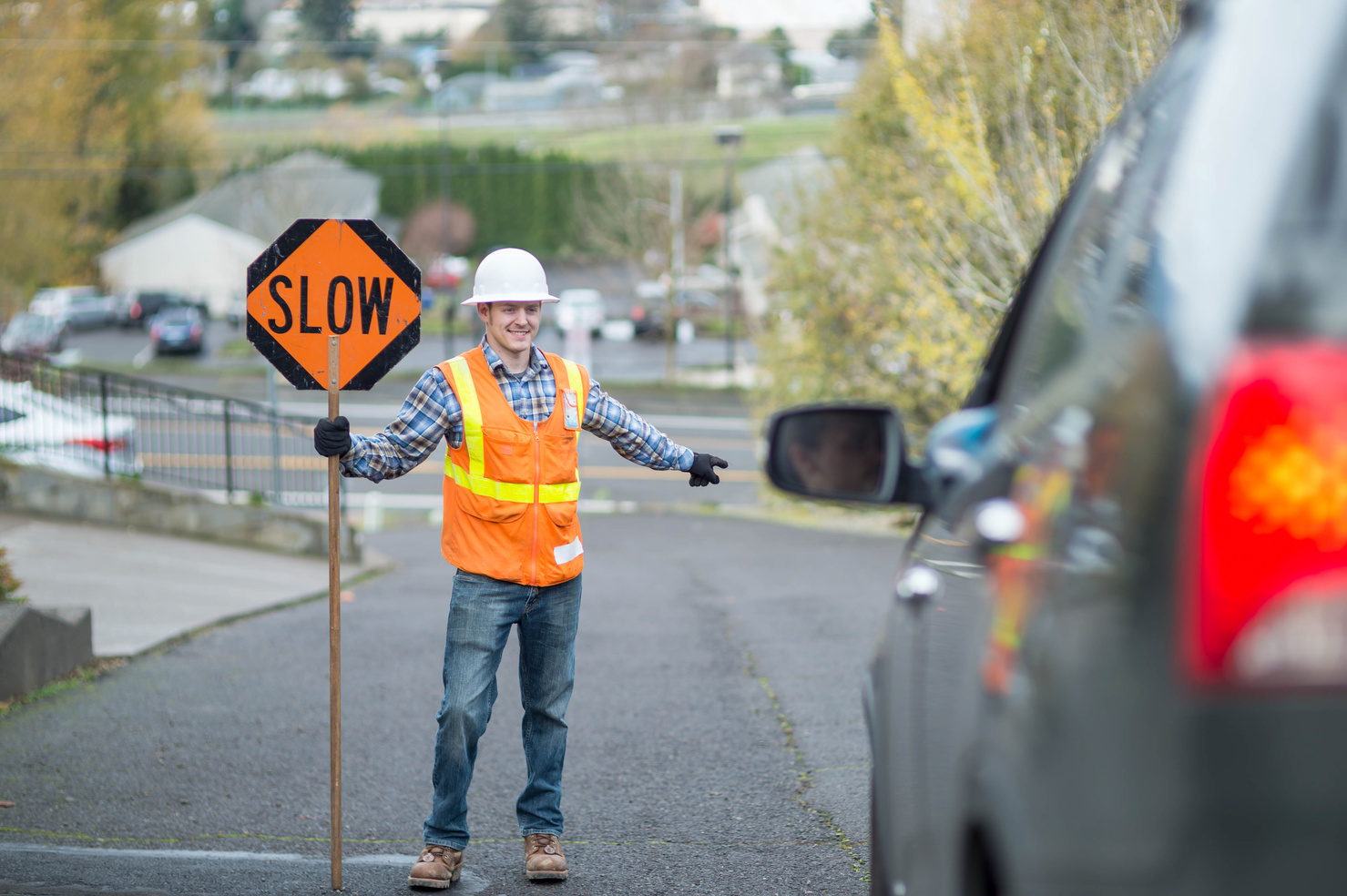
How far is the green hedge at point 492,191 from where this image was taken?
77000 millimetres

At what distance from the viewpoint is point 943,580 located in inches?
89.7

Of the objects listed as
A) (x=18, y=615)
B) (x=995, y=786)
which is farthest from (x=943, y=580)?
(x=18, y=615)

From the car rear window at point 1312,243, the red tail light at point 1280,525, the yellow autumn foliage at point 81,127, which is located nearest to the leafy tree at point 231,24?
the yellow autumn foliage at point 81,127

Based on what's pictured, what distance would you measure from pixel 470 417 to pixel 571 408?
367 millimetres

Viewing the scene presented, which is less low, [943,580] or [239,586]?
[943,580]

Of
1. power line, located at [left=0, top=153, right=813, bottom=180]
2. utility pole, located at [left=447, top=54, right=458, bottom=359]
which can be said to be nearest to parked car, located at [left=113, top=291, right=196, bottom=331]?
power line, located at [left=0, top=153, right=813, bottom=180]

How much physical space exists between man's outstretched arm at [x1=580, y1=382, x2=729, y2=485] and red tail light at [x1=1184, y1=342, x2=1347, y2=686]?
12.9 feet

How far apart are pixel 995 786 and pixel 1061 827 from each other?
0.76 ft

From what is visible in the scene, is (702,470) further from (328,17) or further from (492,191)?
(328,17)

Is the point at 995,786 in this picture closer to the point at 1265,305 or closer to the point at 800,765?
the point at 1265,305

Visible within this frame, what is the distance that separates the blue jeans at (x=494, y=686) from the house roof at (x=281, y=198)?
1848 inches

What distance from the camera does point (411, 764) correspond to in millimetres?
6727

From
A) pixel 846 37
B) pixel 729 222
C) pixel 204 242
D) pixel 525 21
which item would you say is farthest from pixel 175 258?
pixel 525 21

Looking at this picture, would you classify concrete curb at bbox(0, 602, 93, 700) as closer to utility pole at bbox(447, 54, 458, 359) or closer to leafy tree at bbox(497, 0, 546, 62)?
utility pole at bbox(447, 54, 458, 359)
